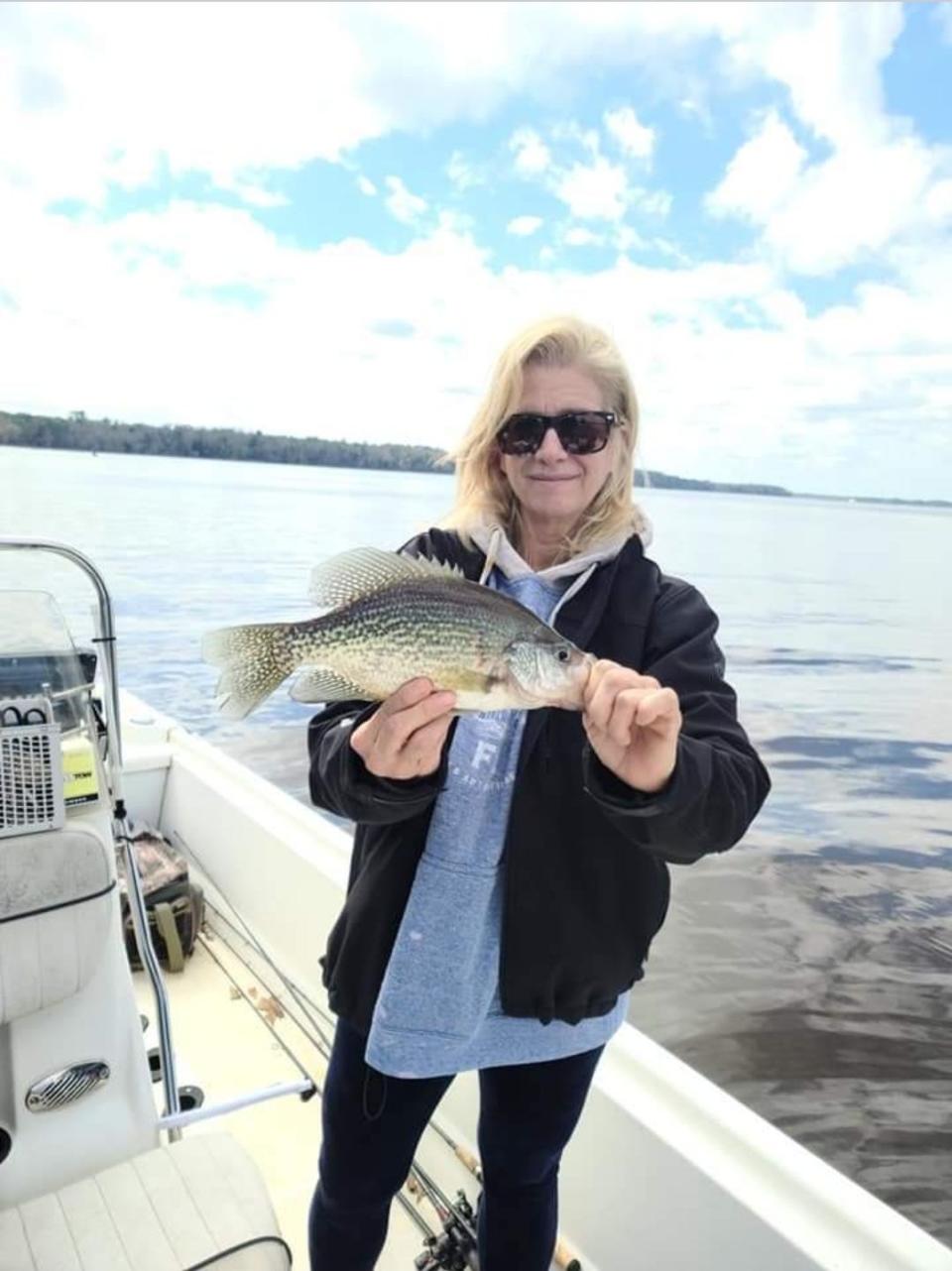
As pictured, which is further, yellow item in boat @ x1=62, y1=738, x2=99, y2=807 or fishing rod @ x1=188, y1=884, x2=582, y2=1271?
fishing rod @ x1=188, y1=884, x2=582, y2=1271

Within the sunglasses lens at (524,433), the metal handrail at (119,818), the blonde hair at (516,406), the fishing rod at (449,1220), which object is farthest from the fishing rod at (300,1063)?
the sunglasses lens at (524,433)

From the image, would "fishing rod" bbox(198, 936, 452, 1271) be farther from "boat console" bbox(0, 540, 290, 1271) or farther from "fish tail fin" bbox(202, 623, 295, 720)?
"fish tail fin" bbox(202, 623, 295, 720)

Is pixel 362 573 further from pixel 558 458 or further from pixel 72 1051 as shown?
pixel 72 1051

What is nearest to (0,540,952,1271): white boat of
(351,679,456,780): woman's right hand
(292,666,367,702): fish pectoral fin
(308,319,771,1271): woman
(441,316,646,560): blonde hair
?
(308,319,771,1271): woman

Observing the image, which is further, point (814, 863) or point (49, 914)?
point (814, 863)

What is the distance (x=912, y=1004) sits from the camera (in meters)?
5.48

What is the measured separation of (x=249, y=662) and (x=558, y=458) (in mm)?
802

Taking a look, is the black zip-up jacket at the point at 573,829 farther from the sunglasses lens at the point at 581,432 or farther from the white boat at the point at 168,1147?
the white boat at the point at 168,1147

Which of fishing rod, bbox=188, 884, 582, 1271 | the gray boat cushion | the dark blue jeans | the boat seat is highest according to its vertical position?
the gray boat cushion

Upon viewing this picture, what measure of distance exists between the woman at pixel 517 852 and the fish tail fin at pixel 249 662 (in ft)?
0.60

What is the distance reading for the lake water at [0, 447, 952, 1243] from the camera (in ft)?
15.3

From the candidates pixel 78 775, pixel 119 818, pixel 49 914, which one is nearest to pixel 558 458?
pixel 78 775

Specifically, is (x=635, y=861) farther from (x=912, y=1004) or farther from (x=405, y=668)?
(x=912, y=1004)

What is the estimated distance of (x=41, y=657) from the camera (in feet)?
7.61
